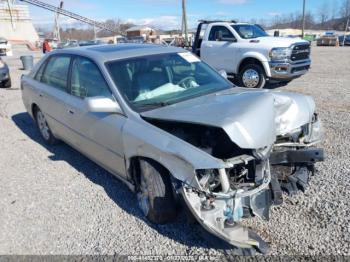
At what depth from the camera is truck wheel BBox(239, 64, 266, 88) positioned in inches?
364

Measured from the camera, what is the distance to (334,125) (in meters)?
5.90

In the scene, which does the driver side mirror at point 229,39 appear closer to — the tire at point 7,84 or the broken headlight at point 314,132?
the broken headlight at point 314,132

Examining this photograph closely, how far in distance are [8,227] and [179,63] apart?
265 cm

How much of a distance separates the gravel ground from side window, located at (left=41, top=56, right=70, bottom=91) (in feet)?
3.73

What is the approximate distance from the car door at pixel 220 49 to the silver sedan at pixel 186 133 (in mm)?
5819

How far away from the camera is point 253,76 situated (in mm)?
9383

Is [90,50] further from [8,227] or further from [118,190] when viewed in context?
[8,227]

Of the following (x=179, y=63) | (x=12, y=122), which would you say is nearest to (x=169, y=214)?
(x=179, y=63)

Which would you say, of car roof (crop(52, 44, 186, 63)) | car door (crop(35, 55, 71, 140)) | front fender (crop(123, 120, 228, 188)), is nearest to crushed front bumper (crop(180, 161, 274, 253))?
front fender (crop(123, 120, 228, 188))

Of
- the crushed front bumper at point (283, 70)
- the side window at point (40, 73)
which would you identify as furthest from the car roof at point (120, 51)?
the crushed front bumper at point (283, 70)

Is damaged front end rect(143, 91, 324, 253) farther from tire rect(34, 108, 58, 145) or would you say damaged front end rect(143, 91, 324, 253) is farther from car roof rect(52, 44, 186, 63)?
tire rect(34, 108, 58, 145)

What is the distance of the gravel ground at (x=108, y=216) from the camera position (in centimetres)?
295

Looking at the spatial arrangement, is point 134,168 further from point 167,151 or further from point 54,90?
point 54,90

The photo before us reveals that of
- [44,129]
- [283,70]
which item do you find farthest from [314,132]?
[283,70]
